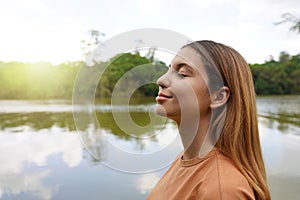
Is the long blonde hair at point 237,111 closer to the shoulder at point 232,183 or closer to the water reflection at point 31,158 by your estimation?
the shoulder at point 232,183

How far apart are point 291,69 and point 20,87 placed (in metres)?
21.4

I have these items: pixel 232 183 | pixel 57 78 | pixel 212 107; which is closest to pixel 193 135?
pixel 212 107

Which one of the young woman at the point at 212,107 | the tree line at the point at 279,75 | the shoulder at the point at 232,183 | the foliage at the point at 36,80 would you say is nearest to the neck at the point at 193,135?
the young woman at the point at 212,107

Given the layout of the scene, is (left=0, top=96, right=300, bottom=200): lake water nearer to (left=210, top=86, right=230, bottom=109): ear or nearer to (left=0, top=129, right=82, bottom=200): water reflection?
(left=0, top=129, right=82, bottom=200): water reflection

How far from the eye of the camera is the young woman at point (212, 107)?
0.75 meters

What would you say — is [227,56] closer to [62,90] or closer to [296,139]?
[296,139]

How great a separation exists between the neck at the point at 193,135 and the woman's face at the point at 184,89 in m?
0.03

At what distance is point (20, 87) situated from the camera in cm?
2795

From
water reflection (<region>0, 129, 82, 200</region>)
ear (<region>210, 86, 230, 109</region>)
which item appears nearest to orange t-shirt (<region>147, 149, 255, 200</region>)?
ear (<region>210, 86, 230, 109</region>)

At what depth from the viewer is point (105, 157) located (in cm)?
84

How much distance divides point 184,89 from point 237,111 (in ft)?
0.42

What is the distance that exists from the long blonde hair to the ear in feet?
0.03

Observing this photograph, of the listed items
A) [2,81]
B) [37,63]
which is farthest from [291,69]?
[2,81]

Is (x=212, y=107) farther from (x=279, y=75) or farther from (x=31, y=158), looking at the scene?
(x=279, y=75)
